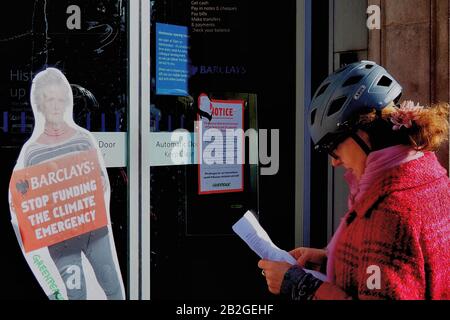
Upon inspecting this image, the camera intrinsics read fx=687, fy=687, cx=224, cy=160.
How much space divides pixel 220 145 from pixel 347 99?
2.23 meters

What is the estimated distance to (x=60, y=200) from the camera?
444 centimetres

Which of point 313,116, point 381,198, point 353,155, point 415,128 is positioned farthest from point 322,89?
point 381,198

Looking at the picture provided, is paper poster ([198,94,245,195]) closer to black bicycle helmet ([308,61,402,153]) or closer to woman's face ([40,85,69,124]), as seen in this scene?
woman's face ([40,85,69,124])

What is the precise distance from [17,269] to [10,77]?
3.98ft

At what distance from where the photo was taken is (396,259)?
2.51m

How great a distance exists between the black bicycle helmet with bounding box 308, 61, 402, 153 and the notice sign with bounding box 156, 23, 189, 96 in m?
1.89

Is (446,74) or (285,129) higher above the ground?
(446,74)

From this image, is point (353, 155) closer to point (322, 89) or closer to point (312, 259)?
point (322, 89)

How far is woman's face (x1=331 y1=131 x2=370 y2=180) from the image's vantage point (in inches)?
113

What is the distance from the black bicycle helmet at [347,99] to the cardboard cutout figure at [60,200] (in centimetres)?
193

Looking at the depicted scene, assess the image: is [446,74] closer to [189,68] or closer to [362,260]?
[189,68]

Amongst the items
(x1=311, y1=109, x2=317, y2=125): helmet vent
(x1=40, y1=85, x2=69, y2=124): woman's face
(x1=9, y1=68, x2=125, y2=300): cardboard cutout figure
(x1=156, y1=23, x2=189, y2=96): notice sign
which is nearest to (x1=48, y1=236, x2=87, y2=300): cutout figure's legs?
(x1=9, y1=68, x2=125, y2=300): cardboard cutout figure
